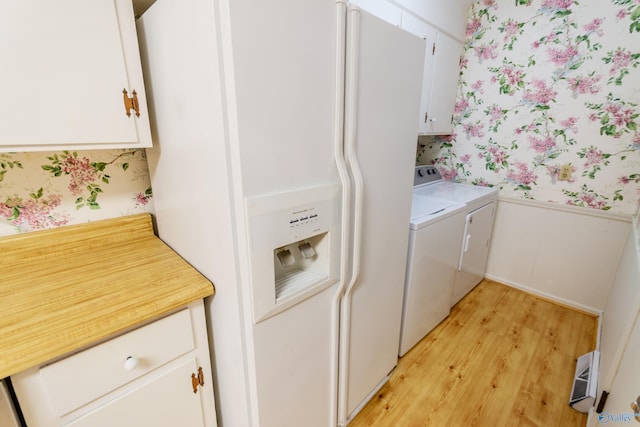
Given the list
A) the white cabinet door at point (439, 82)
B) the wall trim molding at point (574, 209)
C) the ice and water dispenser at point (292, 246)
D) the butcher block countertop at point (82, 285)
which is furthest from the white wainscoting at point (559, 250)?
the butcher block countertop at point (82, 285)

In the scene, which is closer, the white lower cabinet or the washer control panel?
the white lower cabinet

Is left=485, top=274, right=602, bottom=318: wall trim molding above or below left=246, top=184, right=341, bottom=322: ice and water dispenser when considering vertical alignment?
below

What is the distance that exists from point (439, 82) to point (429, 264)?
1.41 metres

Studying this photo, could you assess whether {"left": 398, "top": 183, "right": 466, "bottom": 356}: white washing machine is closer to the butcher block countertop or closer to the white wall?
the white wall

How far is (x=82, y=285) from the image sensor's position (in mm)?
961

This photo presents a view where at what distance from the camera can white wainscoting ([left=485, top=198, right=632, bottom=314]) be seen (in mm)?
2145

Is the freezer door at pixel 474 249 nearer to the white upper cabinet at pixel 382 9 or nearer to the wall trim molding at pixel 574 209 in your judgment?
the wall trim molding at pixel 574 209

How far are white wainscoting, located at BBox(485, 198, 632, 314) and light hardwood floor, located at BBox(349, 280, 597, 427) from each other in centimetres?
18

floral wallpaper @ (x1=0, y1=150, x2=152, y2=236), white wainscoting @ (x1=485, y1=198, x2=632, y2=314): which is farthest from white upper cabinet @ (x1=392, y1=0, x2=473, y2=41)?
floral wallpaper @ (x1=0, y1=150, x2=152, y2=236)

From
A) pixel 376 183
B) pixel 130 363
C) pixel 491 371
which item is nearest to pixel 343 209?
pixel 376 183

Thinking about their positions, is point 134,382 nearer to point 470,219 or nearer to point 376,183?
point 376,183

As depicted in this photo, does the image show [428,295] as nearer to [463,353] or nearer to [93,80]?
[463,353]

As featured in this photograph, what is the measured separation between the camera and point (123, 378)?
0.86 meters

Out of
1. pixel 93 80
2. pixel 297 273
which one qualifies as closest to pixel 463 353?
pixel 297 273
